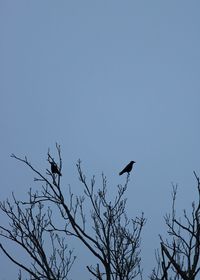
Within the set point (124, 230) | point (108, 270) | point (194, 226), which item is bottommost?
point (108, 270)

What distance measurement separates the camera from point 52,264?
8.72m

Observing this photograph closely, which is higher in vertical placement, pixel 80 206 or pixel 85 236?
pixel 80 206

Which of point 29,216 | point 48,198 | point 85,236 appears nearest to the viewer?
point 85,236

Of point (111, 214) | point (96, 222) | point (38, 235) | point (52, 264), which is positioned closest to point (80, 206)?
point (96, 222)

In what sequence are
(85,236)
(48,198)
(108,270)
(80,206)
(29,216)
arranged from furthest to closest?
(80,206), (29,216), (48,198), (85,236), (108,270)

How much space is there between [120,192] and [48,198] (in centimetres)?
177

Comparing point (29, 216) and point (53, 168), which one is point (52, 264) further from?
point (53, 168)

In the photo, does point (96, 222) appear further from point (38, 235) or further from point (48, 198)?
point (48, 198)

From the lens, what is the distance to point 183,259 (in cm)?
853

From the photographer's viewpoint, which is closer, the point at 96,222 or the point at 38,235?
the point at 38,235

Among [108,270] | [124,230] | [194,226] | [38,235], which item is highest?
[124,230]

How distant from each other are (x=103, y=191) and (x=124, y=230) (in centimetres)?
128

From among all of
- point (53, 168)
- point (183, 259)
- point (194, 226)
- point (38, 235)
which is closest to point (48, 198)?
point (53, 168)

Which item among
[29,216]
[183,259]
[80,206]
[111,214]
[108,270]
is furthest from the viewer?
[183,259]
